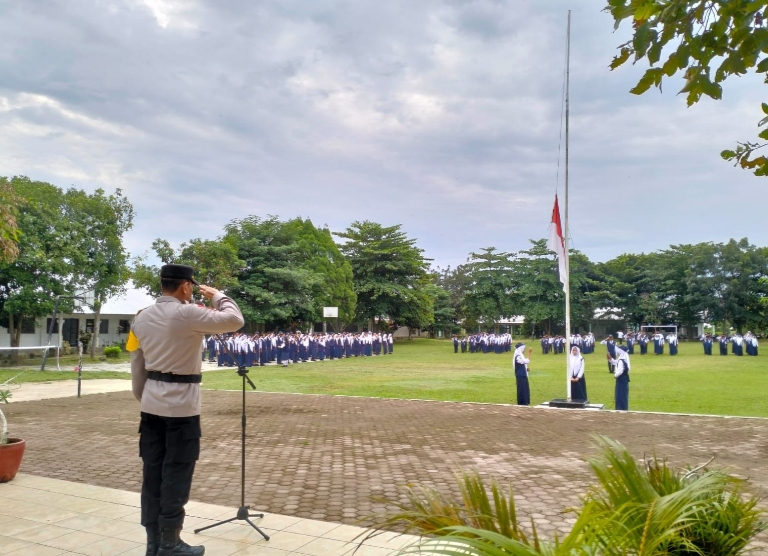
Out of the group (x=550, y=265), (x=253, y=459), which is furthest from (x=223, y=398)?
(x=550, y=265)

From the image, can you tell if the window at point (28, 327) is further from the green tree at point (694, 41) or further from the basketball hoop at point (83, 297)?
the green tree at point (694, 41)

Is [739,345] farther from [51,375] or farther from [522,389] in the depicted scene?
[51,375]

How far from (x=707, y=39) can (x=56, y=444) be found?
31.9 feet

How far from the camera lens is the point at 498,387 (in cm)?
1908

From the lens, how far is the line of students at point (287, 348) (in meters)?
29.6

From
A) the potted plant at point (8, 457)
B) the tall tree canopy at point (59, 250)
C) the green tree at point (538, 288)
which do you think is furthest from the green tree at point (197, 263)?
the green tree at point (538, 288)

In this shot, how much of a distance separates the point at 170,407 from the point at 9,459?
371 cm

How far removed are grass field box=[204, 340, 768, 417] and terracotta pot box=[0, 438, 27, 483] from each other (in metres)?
10.7

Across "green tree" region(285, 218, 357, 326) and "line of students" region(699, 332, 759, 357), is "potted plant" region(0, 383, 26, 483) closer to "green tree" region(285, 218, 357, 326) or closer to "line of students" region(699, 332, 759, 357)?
"green tree" region(285, 218, 357, 326)

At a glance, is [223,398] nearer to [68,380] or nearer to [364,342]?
[68,380]

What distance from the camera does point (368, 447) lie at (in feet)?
29.9

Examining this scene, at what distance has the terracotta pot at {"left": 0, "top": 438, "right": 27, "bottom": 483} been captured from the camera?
21.8 ft

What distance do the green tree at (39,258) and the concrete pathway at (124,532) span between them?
921 inches

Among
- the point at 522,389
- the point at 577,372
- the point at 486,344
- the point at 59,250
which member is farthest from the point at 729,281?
the point at 59,250
